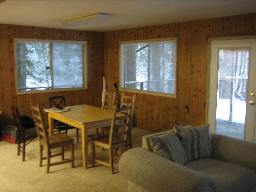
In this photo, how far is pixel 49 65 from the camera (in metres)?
6.54

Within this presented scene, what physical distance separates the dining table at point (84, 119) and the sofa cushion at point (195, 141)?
1.35 metres

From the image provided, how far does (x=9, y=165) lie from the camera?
166 inches

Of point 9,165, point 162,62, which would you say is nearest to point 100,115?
point 9,165

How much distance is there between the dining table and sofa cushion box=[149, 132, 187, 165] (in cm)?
132

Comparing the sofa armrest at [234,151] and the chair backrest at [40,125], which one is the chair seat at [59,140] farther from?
the sofa armrest at [234,151]

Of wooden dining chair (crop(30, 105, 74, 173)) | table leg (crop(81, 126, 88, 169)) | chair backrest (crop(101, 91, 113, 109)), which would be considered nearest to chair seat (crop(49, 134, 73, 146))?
wooden dining chair (crop(30, 105, 74, 173))

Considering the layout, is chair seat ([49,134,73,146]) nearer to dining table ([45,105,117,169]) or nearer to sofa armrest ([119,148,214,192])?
dining table ([45,105,117,169])

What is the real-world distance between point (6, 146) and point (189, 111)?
3488mm

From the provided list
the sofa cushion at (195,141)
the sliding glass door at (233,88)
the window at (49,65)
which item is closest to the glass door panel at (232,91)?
the sliding glass door at (233,88)

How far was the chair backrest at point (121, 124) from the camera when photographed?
13.0ft

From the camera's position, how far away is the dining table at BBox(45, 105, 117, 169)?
404 cm

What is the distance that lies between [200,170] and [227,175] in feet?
0.89

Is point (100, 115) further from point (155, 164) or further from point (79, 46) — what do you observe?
point (79, 46)

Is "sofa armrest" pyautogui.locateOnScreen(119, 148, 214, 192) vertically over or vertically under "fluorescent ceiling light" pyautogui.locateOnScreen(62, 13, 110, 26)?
under
